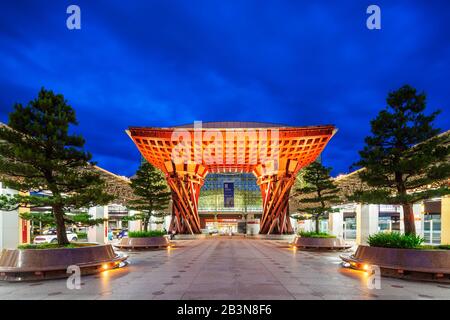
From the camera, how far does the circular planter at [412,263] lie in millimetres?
11172

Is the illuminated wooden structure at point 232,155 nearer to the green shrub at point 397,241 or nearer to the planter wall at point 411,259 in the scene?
the green shrub at point 397,241

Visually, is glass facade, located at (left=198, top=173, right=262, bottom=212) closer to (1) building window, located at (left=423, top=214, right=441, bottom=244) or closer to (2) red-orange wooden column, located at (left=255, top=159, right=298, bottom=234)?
(2) red-orange wooden column, located at (left=255, top=159, right=298, bottom=234)

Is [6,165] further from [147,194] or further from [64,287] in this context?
[147,194]

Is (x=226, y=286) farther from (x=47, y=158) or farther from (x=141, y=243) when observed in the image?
(x=141, y=243)

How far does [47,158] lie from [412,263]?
14125 mm

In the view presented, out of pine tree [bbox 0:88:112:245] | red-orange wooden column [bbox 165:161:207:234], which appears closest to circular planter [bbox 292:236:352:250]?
pine tree [bbox 0:88:112:245]

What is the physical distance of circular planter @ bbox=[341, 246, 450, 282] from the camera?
11.2m

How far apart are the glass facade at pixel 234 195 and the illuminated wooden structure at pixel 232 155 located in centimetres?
3966

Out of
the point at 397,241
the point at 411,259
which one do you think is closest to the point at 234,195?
the point at 397,241

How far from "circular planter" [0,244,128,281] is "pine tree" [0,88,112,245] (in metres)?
1.68

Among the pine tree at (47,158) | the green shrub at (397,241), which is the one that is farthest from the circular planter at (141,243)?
the green shrub at (397,241)
